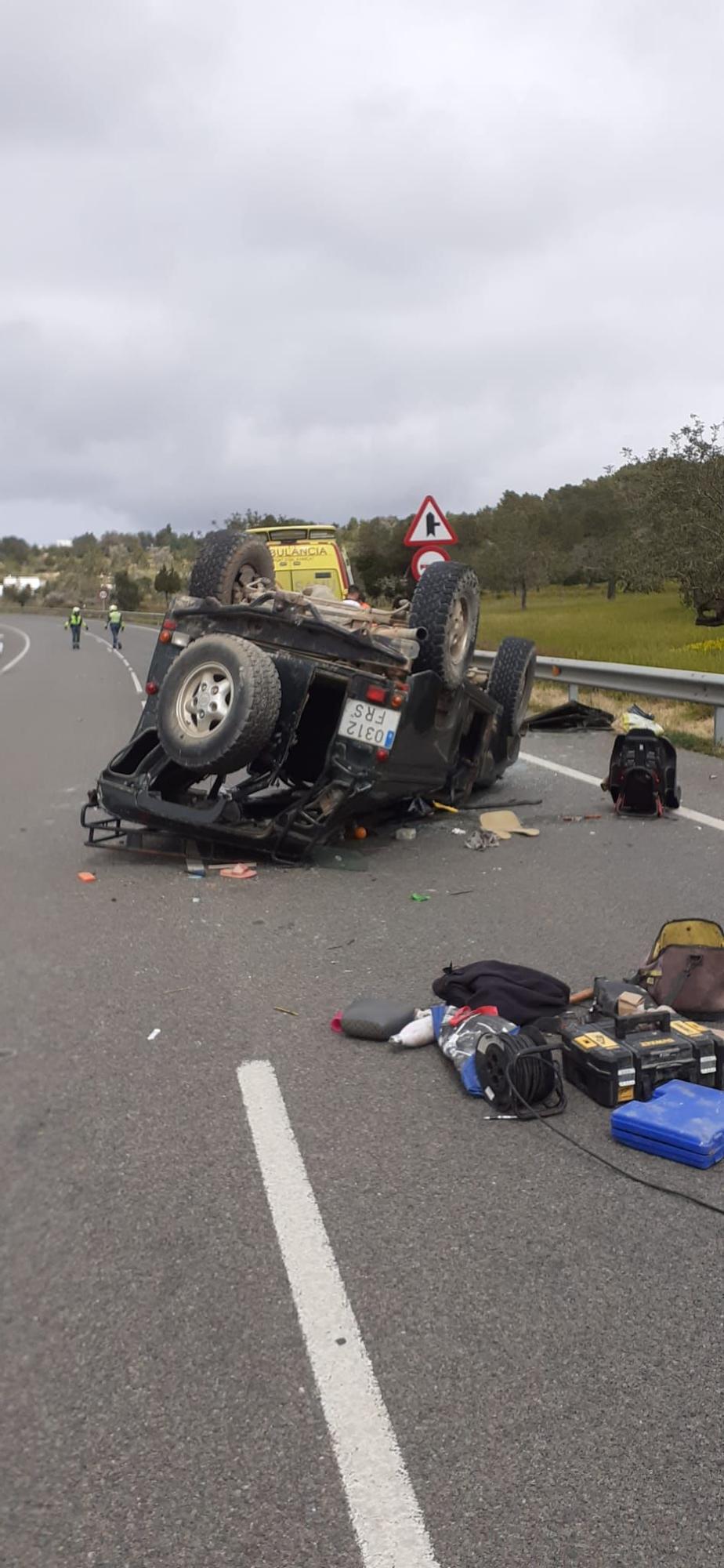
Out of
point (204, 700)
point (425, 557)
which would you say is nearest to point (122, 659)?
point (425, 557)

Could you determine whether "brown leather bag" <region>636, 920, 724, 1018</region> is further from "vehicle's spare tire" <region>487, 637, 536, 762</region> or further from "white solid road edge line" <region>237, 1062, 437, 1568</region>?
"vehicle's spare tire" <region>487, 637, 536, 762</region>

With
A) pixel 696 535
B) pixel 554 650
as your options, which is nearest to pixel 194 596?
pixel 554 650

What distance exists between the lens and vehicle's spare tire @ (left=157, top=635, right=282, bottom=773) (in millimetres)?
7414

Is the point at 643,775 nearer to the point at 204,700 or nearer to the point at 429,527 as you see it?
the point at 204,700

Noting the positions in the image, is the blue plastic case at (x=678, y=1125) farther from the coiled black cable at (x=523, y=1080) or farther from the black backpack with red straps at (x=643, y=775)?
the black backpack with red straps at (x=643, y=775)

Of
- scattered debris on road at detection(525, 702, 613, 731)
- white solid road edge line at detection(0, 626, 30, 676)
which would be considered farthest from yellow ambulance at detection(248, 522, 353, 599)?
white solid road edge line at detection(0, 626, 30, 676)

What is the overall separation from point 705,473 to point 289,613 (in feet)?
93.4

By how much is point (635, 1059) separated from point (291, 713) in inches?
158

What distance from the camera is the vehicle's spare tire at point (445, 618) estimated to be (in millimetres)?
8078

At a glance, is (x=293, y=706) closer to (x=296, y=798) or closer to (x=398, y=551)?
(x=296, y=798)

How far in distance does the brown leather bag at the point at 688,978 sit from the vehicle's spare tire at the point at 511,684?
16.3ft

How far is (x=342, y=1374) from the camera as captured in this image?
9.20 ft

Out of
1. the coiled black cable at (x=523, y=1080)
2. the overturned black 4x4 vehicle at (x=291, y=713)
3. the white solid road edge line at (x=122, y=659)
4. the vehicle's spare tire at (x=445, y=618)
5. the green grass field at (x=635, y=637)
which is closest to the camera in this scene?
the coiled black cable at (x=523, y=1080)

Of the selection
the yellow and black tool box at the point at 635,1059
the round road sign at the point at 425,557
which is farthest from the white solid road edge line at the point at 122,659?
the yellow and black tool box at the point at 635,1059
